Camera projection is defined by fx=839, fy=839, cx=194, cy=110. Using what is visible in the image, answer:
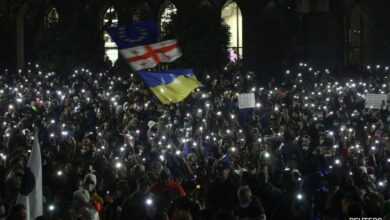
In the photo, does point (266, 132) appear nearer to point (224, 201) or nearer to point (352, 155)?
point (352, 155)

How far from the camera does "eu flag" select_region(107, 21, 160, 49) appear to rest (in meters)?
15.0

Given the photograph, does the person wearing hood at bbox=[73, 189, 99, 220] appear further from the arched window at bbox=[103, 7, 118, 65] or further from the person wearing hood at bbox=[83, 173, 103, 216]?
the arched window at bbox=[103, 7, 118, 65]

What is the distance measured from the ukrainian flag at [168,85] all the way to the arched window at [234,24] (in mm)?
24944

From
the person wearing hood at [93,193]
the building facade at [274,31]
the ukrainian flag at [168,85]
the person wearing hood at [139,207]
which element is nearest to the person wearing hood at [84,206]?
the person wearing hood at [93,193]

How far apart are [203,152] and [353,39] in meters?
25.4

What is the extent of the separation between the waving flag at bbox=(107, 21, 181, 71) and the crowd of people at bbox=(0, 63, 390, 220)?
1.69 meters

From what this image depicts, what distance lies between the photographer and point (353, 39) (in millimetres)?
40062

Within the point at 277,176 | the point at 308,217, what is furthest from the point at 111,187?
the point at 308,217

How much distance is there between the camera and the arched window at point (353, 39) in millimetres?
39875

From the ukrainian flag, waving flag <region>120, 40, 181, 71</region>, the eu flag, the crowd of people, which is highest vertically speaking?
the eu flag

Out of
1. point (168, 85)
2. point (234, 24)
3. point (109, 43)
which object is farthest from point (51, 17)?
point (168, 85)

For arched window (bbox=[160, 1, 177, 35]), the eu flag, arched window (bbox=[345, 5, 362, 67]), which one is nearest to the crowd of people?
the eu flag

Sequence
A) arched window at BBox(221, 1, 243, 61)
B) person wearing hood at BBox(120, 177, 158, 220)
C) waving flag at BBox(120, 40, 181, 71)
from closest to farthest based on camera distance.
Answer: person wearing hood at BBox(120, 177, 158, 220)
waving flag at BBox(120, 40, 181, 71)
arched window at BBox(221, 1, 243, 61)

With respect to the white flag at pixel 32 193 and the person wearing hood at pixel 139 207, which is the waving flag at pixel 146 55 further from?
the white flag at pixel 32 193
